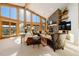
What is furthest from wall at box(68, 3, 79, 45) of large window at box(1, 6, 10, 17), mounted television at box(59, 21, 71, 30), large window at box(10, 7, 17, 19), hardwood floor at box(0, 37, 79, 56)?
large window at box(1, 6, 10, 17)

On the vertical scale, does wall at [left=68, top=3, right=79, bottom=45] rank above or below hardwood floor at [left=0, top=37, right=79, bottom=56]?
above

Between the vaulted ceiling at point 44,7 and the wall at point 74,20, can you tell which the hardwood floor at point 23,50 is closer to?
the wall at point 74,20

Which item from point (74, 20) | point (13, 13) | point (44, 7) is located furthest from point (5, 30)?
point (74, 20)

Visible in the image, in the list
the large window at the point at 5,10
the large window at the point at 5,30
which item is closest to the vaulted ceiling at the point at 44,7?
the large window at the point at 5,10

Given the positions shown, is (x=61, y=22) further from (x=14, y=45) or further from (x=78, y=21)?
(x=14, y=45)

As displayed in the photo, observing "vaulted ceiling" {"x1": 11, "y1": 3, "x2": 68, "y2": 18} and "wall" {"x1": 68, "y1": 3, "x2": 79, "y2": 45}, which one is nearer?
"wall" {"x1": 68, "y1": 3, "x2": 79, "y2": 45}

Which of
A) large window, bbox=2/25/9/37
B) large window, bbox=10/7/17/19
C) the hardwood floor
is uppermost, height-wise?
large window, bbox=10/7/17/19

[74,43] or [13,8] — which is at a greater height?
[13,8]

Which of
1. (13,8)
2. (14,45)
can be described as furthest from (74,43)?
(13,8)

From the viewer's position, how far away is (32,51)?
124 inches

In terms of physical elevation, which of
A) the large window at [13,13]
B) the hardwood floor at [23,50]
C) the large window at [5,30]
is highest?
the large window at [13,13]

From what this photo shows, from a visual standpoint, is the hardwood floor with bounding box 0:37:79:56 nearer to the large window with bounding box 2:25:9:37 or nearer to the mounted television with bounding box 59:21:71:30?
the large window with bounding box 2:25:9:37

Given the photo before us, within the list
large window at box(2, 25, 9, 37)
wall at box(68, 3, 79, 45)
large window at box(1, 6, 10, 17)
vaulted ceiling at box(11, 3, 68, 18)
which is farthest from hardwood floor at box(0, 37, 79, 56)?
vaulted ceiling at box(11, 3, 68, 18)

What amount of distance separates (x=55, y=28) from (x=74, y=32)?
1.62 feet
